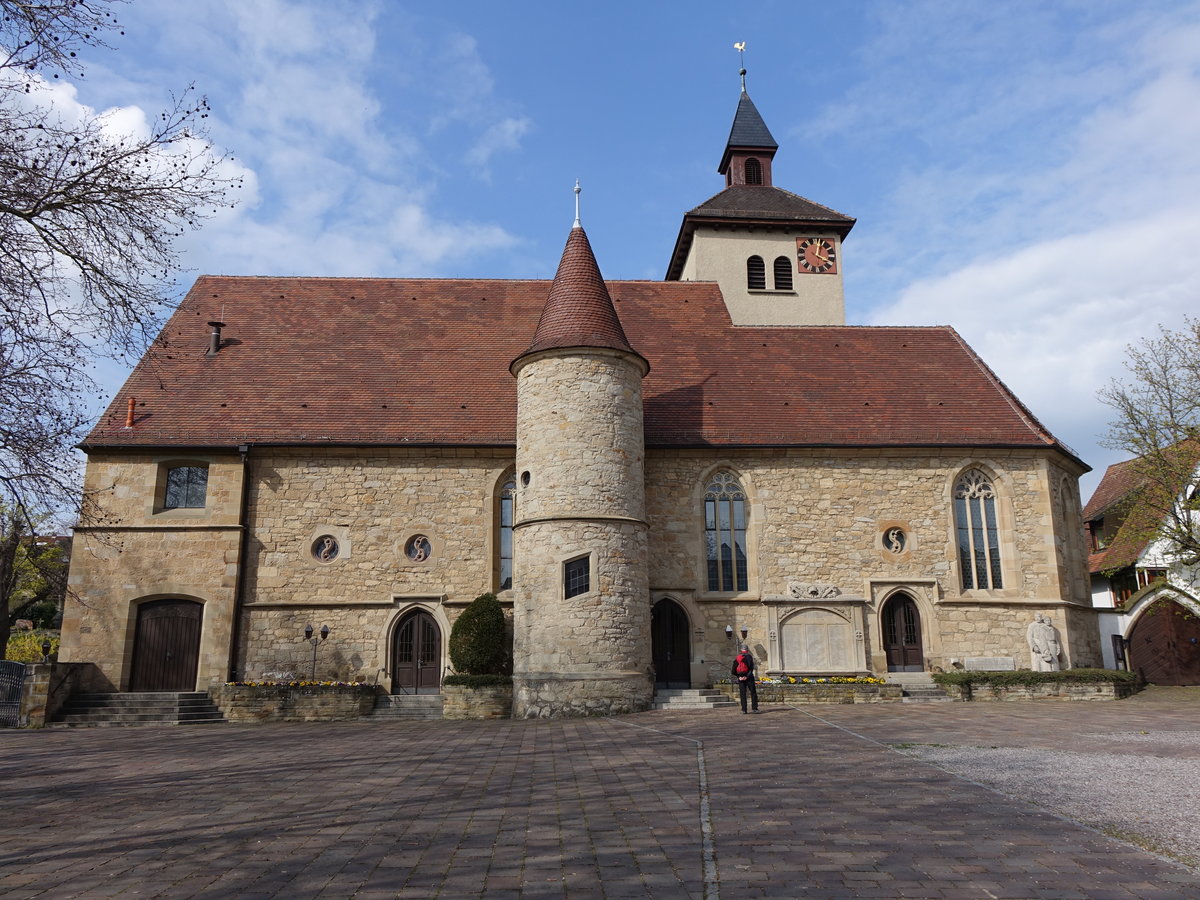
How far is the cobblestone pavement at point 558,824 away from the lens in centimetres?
594

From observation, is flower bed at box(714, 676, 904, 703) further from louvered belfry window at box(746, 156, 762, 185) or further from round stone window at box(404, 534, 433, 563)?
louvered belfry window at box(746, 156, 762, 185)

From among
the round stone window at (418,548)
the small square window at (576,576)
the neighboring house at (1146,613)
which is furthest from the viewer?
the neighboring house at (1146,613)

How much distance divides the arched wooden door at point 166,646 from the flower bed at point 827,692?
12080 millimetres

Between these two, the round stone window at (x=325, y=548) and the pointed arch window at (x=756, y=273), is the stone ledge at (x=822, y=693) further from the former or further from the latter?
the pointed arch window at (x=756, y=273)

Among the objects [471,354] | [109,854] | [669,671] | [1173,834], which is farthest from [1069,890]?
[471,354]

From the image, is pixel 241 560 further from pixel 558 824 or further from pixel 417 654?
pixel 558 824

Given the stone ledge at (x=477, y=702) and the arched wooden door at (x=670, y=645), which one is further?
the arched wooden door at (x=670, y=645)

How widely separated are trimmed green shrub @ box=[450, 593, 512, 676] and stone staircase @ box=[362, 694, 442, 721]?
0.90 m

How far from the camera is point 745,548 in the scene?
69.5 feet

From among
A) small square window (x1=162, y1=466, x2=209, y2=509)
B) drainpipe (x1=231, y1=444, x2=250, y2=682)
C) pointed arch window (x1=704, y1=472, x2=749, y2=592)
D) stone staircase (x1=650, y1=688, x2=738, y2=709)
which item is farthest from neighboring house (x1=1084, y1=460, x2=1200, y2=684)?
small square window (x1=162, y1=466, x2=209, y2=509)

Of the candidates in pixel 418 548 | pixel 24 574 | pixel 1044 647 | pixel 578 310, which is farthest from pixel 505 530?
pixel 24 574

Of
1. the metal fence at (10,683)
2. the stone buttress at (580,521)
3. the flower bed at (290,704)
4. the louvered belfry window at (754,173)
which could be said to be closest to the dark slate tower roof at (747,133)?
the louvered belfry window at (754,173)

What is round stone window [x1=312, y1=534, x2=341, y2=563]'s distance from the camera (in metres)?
20.7

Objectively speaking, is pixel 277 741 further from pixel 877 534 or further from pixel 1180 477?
pixel 1180 477
